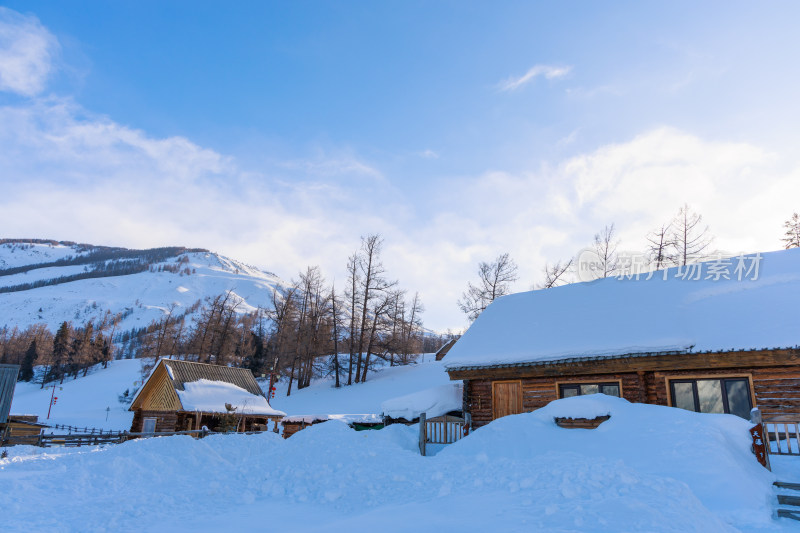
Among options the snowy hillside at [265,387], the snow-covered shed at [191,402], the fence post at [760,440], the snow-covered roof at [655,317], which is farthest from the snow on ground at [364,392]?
the fence post at [760,440]

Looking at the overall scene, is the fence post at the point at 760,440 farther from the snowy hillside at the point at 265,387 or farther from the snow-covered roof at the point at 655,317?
the snowy hillside at the point at 265,387

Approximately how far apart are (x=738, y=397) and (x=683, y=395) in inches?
54.6

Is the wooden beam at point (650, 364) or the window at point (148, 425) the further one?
the window at point (148, 425)

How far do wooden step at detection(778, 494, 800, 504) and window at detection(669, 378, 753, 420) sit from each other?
6749mm

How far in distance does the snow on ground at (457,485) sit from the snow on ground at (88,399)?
4291 cm

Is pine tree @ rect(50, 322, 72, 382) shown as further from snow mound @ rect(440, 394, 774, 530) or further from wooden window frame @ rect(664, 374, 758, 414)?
wooden window frame @ rect(664, 374, 758, 414)

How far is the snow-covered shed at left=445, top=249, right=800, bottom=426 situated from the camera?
527 inches

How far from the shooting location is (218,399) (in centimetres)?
3139

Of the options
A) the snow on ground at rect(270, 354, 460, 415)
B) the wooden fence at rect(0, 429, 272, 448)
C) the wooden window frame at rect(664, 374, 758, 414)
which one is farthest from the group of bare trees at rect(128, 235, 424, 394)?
the wooden window frame at rect(664, 374, 758, 414)

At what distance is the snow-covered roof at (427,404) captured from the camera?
1959 cm

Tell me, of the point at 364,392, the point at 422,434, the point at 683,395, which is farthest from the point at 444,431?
the point at 364,392

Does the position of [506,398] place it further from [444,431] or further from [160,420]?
[160,420]

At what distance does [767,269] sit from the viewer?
17406 millimetres

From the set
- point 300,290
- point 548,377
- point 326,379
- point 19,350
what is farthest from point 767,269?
point 19,350
